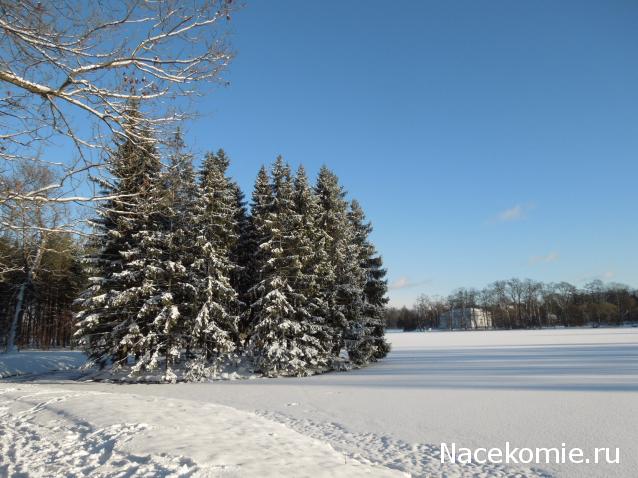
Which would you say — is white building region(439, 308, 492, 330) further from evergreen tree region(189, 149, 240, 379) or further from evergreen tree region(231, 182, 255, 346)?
evergreen tree region(189, 149, 240, 379)

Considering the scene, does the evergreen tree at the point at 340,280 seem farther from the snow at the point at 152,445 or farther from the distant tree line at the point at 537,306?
the distant tree line at the point at 537,306

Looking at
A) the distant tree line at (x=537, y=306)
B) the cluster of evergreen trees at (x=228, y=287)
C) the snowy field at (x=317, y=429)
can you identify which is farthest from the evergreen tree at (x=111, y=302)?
the distant tree line at (x=537, y=306)

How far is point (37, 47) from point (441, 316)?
143 meters

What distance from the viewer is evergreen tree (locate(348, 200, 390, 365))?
2483cm

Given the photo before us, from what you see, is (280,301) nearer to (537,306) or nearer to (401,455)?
(401,455)

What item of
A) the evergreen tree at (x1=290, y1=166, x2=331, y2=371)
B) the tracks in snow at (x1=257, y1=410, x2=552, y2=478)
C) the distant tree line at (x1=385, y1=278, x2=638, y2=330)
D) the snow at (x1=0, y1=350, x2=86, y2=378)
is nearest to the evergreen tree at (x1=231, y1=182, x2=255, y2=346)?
the evergreen tree at (x1=290, y1=166, x2=331, y2=371)

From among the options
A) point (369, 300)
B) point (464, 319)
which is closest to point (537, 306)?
point (464, 319)

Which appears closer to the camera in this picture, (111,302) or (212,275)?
(111,302)

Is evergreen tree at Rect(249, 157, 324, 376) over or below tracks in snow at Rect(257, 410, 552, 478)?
over

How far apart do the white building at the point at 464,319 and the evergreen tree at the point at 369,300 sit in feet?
360

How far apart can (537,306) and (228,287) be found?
118 meters

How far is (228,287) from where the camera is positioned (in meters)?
21.8

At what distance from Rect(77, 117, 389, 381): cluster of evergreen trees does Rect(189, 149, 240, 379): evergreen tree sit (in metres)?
0.06

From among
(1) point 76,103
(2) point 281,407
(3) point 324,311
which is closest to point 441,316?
(3) point 324,311
